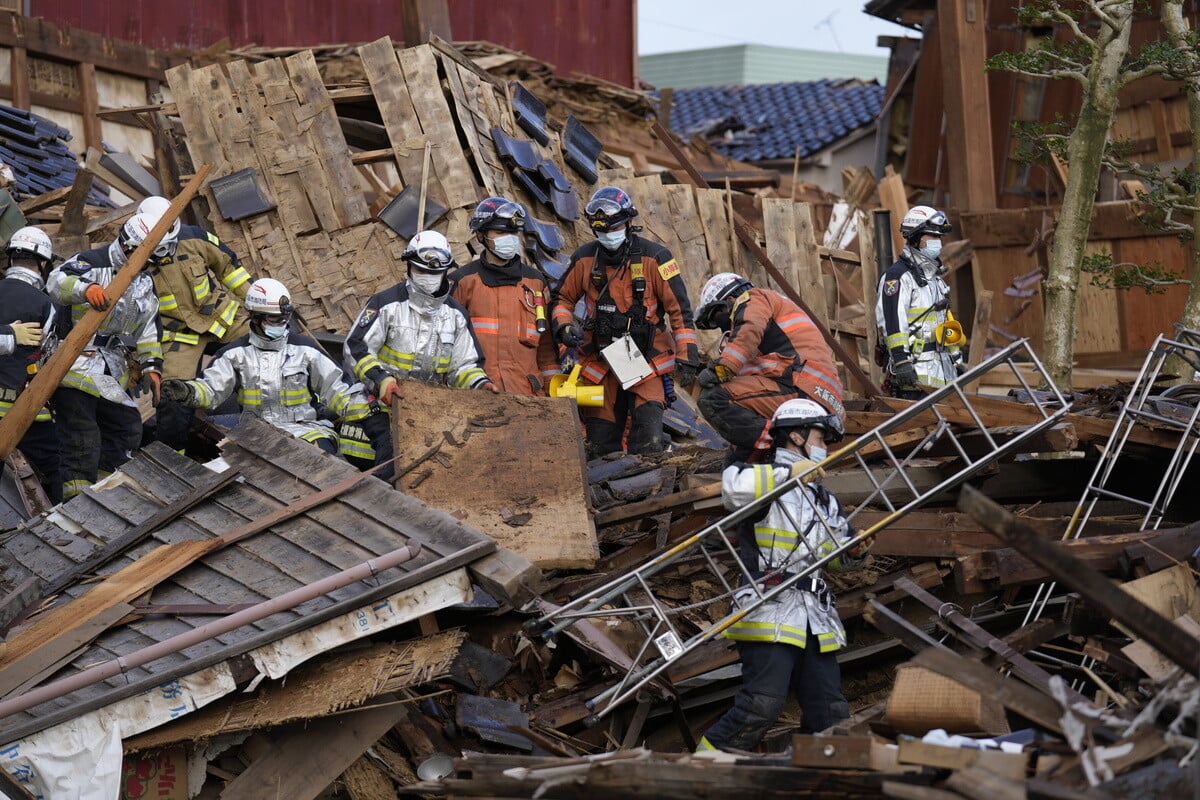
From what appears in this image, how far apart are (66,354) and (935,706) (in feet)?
20.2

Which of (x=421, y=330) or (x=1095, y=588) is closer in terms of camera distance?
(x=1095, y=588)

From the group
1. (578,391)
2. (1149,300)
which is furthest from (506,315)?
(1149,300)

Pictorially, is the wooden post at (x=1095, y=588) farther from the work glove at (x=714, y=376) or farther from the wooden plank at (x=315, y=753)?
the work glove at (x=714, y=376)

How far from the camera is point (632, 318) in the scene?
11.2 metres

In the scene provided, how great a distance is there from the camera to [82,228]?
12.8 m

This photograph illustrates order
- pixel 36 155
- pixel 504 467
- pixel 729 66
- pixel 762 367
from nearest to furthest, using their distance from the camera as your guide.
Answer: pixel 504 467 → pixel 762 367 → pixel 36 155 → pixel 729 66

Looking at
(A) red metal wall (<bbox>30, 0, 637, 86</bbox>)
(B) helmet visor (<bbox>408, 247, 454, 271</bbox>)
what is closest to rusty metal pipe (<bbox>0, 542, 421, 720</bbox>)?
(B) helmet visor (<bbox>408, 247, 454, 271</bbox>)

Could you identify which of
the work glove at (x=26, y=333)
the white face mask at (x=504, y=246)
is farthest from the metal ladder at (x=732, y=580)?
the work glove at (x=26, y=333)

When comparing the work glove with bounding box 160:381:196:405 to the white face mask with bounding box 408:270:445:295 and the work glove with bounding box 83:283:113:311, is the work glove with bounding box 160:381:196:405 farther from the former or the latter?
the white face mask with bounding box 408:270:445:295

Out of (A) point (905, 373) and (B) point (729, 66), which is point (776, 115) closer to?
Result: (B) point (729, 66)

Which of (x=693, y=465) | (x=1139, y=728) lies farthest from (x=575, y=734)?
(x=1139, y=728)

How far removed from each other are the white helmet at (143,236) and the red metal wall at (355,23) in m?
7.84

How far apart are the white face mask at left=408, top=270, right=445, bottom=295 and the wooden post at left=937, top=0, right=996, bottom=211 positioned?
951cm

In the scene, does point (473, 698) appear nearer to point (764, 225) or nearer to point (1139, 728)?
point (1139, 728)
